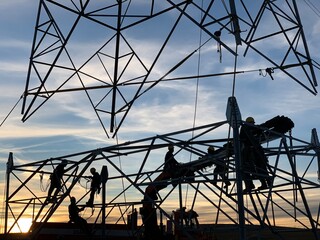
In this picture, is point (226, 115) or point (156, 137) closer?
point (226, 115)

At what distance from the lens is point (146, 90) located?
1630cm

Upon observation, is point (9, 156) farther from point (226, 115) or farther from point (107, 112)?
point (226, 115)

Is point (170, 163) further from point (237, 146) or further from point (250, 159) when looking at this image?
point (237, 146)

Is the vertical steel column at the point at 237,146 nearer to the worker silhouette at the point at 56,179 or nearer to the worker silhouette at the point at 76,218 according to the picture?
the worker silhouette at the point at 56,179

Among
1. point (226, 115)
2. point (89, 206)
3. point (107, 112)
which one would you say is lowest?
point (89, 206)

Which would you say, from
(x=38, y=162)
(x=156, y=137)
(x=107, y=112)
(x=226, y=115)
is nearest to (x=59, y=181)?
(x=38, y=162)

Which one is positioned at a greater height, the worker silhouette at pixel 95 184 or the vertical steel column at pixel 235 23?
the vertical steel column at pixel 235 23

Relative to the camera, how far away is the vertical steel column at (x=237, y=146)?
12227 mm

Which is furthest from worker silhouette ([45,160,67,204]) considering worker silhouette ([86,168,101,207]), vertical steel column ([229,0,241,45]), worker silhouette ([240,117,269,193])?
vertical steel column ([229,0,241,45])

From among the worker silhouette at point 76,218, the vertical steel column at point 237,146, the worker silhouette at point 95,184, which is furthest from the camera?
the worker silhouette at point 95,184

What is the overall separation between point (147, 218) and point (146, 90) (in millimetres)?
5388

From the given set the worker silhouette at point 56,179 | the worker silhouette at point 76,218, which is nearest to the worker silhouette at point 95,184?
the worker silhouette at point 76,218

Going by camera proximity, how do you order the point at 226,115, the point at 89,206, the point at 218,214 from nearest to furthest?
the point at 226,115 < the point at 218,214 < the point at 89,206

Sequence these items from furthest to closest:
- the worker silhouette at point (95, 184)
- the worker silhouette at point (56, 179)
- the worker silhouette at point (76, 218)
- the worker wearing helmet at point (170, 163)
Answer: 1. the worker silhouette at point (95, 184)
2. the worker silhouette at point (76, 218)
3. the worker silhouette at point (56, 179)
4. the worker wearing helmet at point (170, 163)
